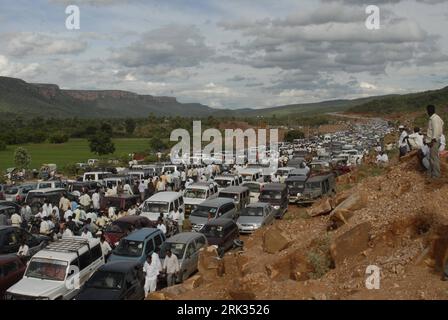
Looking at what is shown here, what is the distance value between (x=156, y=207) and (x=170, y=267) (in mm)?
7561

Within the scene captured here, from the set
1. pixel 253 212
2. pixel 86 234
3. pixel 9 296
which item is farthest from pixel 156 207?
pixel 9 296

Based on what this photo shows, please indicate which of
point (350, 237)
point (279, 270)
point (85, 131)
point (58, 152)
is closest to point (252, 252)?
point (279, 270)

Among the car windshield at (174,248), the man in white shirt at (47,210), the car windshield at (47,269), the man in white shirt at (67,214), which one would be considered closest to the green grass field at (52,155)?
the man in white shirt at (47,210)

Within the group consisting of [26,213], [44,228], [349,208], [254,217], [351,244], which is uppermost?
[349,208]

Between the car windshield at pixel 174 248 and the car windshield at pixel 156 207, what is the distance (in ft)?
18.9

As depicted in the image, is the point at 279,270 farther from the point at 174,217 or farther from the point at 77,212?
the point at 77,212

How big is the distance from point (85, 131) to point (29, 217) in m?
92.5

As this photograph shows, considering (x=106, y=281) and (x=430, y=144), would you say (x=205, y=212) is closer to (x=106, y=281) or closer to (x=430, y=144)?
(x=106, y=281)

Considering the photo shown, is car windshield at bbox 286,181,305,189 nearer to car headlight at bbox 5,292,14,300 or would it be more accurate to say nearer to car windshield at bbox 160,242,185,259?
car windshield at bbox 160,242,185,259

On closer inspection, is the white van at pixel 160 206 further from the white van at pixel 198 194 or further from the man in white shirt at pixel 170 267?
the man in white shirt at pixel 170 267

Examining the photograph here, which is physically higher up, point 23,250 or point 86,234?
point 86,234

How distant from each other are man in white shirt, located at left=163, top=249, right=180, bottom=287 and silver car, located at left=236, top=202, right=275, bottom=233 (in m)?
7.23

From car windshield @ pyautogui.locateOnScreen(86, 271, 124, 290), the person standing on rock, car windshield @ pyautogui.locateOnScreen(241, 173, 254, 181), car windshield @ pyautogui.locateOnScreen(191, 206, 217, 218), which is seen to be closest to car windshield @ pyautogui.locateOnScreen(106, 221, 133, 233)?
car windshield @ pyautogui.locateOnScreen(191, 206, 217, 218)

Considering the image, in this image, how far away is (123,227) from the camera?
696 inches
